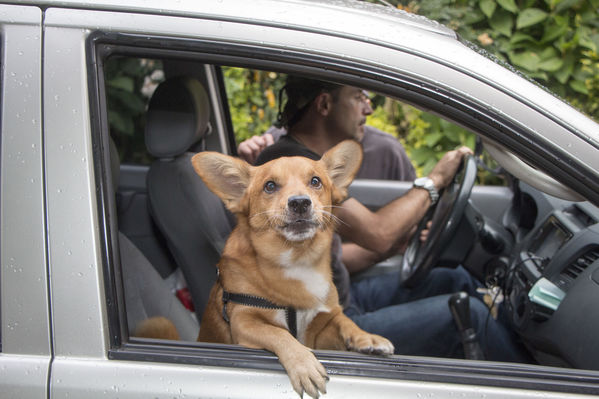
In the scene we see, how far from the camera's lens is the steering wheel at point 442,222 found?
2.41 meters

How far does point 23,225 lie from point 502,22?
4825mm

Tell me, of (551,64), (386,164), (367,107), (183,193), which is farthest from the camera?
(551,64)

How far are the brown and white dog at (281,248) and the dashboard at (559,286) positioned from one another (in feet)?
1.95

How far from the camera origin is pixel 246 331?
1.67 meters

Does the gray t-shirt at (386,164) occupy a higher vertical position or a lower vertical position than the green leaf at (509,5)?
lower

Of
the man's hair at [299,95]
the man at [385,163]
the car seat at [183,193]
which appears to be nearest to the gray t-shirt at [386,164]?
the man at [385,163]

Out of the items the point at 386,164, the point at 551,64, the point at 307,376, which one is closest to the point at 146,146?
the point at 307,376

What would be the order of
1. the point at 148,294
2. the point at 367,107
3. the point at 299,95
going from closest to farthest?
the point at 148,294
the point at 299,95
the point at 367,107

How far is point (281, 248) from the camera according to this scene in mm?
1927

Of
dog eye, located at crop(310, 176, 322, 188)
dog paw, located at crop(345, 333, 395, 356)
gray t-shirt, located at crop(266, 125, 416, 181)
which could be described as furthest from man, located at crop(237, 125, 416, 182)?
dog paw, located at crop(345, 333, 395, 356)

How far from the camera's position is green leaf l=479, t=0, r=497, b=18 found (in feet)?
16.7

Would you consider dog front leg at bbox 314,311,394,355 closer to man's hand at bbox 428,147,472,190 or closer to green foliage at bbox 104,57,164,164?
man's hand at bbox 428,147,472,190

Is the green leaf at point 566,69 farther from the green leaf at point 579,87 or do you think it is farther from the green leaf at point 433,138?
the green leaf at point 433,138

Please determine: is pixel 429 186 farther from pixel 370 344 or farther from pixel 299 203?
pixel 370 344
